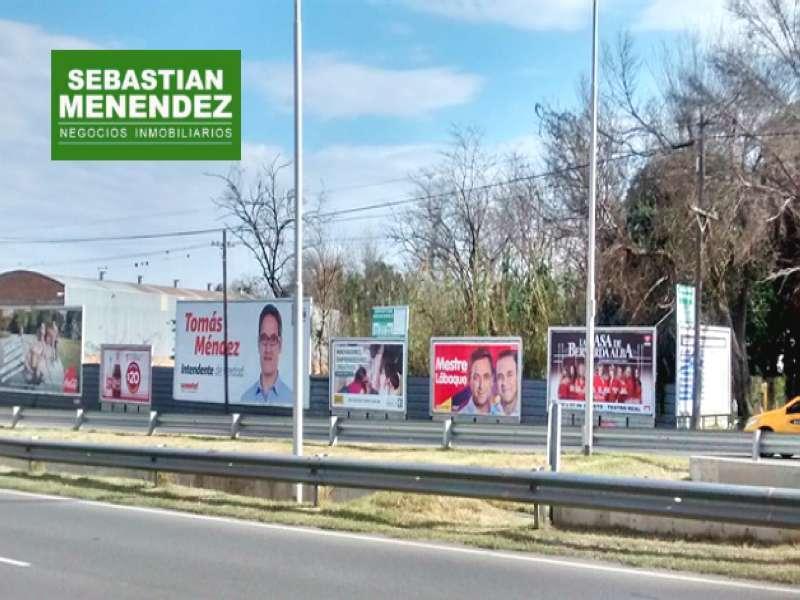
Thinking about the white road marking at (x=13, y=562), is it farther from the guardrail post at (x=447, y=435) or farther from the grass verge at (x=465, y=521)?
the guardrail post at (x=447, y=435)

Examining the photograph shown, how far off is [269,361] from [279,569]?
1081 inches

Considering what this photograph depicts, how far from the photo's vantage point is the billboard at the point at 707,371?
3094cm

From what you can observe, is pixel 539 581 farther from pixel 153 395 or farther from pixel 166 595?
pixel 153 395

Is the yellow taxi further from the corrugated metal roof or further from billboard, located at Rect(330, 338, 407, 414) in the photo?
the corrugated metal roof

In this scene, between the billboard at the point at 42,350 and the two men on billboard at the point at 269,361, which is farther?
the billboard at the point at 42,350

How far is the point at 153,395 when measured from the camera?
45.6m

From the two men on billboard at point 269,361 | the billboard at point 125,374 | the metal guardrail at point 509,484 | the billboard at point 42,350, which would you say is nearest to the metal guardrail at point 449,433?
the two men on billboard at point 269,361

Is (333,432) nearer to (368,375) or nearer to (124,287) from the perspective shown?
(368,375)

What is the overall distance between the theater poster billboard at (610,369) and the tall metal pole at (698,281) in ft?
6.35

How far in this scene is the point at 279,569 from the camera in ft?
32.2

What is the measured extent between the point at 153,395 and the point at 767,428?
27976 mm

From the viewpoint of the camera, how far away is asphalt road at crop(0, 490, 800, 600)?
8.77m

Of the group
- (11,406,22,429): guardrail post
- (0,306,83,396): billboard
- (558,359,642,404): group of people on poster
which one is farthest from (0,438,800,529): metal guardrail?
(0,306,83,396): billboard

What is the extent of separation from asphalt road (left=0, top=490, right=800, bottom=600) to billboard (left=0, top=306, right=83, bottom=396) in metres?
35.1
